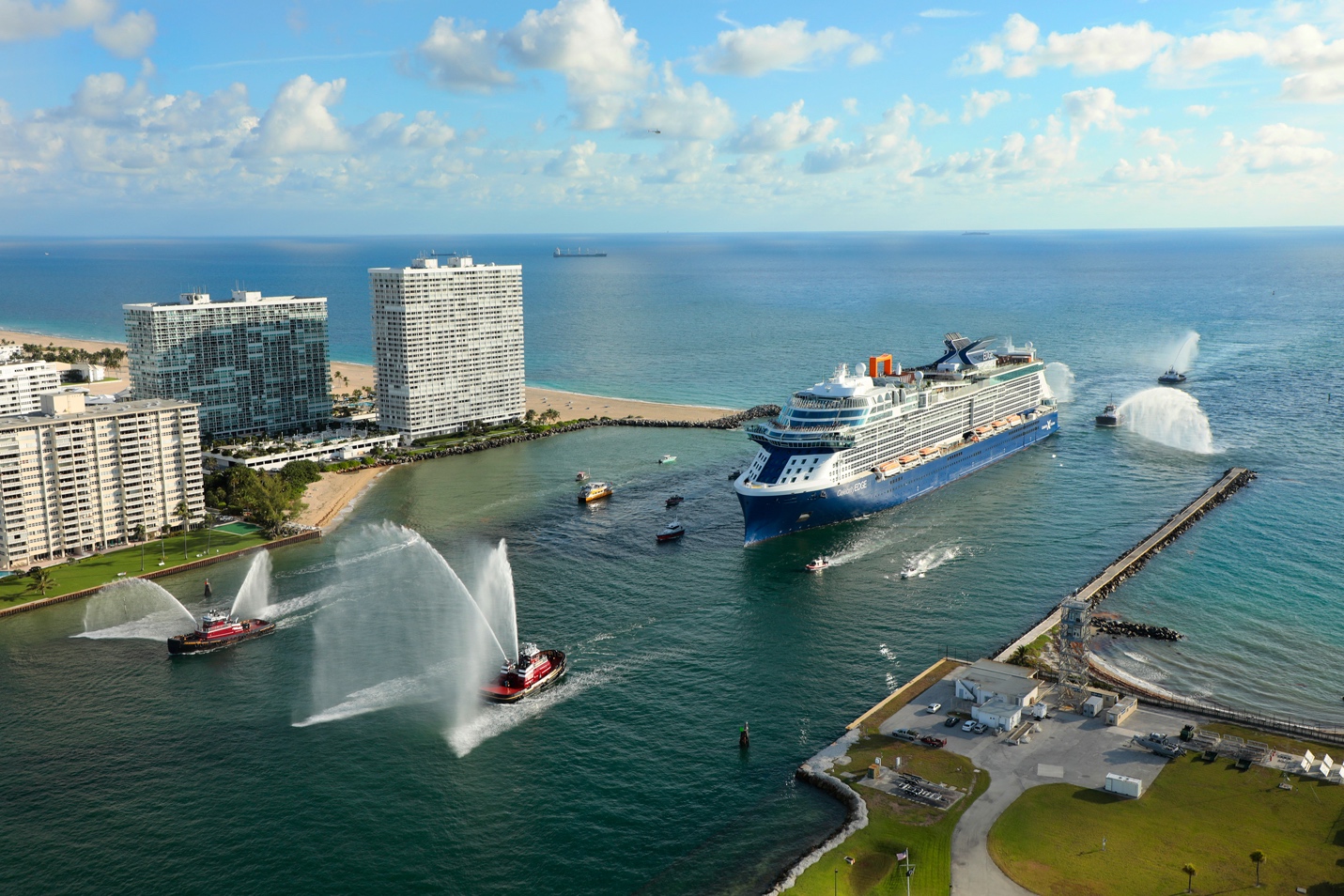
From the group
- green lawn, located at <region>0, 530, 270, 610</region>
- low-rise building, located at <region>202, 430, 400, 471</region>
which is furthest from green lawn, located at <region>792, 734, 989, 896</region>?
low-rise building, located at <region>202, 430, 400, 471</region>

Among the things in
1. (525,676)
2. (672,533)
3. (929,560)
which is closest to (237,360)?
(672,533)

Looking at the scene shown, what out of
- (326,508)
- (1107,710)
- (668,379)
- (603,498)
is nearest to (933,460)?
(603,498)

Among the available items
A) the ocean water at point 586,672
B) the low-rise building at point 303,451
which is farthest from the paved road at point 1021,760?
the low-rise building at point 303,451

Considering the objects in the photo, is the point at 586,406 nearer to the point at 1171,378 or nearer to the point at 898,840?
the point at 1171,378

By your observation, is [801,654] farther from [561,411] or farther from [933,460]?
[561,411]

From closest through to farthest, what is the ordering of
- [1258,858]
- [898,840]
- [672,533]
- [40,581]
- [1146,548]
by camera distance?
[1258,858] → [898,840] → [40,581] → [1146,548] → [672,533]
